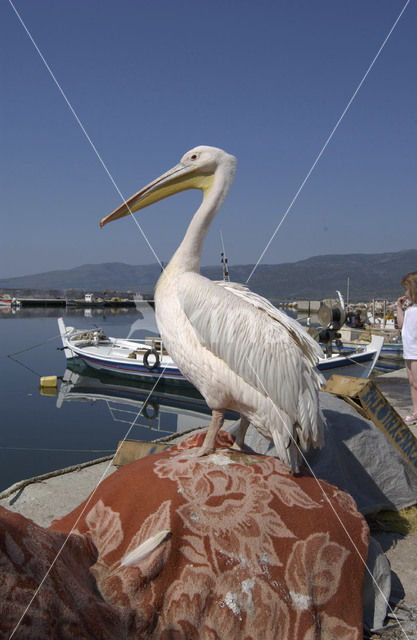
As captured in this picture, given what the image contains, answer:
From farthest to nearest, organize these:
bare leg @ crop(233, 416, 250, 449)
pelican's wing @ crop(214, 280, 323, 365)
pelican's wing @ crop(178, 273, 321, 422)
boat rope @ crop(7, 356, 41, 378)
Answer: boat rope @ crop(7, 356, 41, 378)
bare leg @ crop(233, 416, 250, 449)
pelican's wing @ crop(214, 280, 323, 365)
pelican's wing @ crop(178, 273, 321, 422)

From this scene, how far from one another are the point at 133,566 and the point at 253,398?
1.01m

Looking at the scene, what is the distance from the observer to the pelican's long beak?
2.83 metres

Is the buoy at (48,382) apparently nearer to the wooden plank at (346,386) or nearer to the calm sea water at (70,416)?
the calm sea water at (70,416)

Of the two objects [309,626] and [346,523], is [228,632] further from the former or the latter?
[346,523]

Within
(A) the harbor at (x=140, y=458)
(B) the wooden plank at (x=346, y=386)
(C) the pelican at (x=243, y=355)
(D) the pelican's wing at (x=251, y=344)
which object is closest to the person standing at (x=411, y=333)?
(B) the wooden plank at (x=346, y=386)

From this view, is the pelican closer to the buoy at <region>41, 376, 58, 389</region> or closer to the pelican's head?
the pelican's head

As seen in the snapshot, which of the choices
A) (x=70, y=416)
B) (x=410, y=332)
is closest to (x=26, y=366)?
(x=70, y=416)

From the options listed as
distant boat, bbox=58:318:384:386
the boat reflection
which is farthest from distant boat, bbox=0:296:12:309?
the boat reflection

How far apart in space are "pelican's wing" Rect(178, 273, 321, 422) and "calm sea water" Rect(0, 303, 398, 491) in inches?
186

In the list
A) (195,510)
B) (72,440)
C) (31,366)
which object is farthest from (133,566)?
(31,366)

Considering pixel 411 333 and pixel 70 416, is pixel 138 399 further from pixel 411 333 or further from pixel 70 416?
pixel 411 333

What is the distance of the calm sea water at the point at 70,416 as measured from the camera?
342 inches

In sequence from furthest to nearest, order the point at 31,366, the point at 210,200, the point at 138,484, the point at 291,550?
the point at 31,366 → the point at 210,200 → the point at 138,484 → the point at 291,550

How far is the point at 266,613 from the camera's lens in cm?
192
